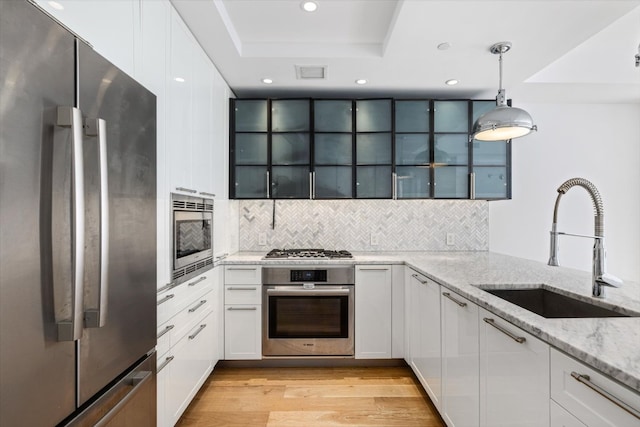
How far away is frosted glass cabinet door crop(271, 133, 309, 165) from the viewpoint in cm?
313

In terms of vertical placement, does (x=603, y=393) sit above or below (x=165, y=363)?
above

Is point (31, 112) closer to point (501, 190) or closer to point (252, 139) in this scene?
point (252, 139)

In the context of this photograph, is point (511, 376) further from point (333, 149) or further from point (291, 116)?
point (291, 116)

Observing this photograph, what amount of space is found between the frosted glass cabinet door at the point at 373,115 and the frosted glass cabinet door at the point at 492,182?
1046 millimetres

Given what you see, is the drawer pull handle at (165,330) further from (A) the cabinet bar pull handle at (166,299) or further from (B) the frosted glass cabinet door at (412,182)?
(B) the frosted glass cabinet door at (412,182)

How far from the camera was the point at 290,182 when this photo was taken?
3133mm

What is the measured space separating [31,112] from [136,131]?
0.47 m

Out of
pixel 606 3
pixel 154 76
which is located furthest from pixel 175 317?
pixel 606 3

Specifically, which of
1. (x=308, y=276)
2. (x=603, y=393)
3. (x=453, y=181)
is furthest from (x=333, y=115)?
(x=603, y=393)

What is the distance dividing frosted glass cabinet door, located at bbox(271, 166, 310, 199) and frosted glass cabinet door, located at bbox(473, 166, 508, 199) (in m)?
1.72

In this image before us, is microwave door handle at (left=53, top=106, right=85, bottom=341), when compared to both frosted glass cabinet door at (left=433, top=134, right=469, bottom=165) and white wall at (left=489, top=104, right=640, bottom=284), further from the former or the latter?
white wall at (left=489, top=104, right=640, bottom=284)

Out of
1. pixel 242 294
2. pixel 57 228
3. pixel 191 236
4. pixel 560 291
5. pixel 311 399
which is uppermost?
pixel 57 228

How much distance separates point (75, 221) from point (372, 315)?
8.00ft

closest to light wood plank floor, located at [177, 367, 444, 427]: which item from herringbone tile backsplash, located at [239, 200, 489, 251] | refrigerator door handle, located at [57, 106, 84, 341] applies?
herringbone tile backsplash, located at [239, 200, 489, 251]
